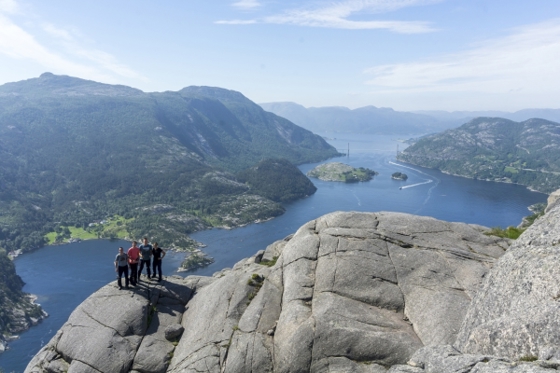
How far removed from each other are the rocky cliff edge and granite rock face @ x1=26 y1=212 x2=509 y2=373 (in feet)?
0.20

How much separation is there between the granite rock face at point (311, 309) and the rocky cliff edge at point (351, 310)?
0.06 metres

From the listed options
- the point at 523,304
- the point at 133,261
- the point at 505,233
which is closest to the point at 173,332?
the point at 133,261

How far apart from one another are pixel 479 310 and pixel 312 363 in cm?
668

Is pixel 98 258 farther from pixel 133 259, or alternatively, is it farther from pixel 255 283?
pixel 255 283

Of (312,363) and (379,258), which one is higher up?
(379,258)

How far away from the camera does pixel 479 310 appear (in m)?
13.8

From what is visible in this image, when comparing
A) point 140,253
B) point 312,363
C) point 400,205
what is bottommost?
point 400,205

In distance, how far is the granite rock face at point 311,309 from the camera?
15930 millimetres

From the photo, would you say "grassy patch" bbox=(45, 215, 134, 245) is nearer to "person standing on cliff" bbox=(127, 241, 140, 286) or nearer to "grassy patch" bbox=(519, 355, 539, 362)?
"person standing on cliff" bbox=(127, 241, 140, 286)

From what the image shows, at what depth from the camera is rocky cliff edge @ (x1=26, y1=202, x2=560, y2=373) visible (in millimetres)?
11867

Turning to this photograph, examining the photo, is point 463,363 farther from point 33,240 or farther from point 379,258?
point 33,240

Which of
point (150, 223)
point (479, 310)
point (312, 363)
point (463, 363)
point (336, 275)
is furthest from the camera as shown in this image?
point (150, 223)

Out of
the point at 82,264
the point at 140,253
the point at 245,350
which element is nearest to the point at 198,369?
the point at 245,350

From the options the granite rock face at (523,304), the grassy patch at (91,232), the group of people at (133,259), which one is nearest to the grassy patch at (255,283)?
the group of people at (133,259)
